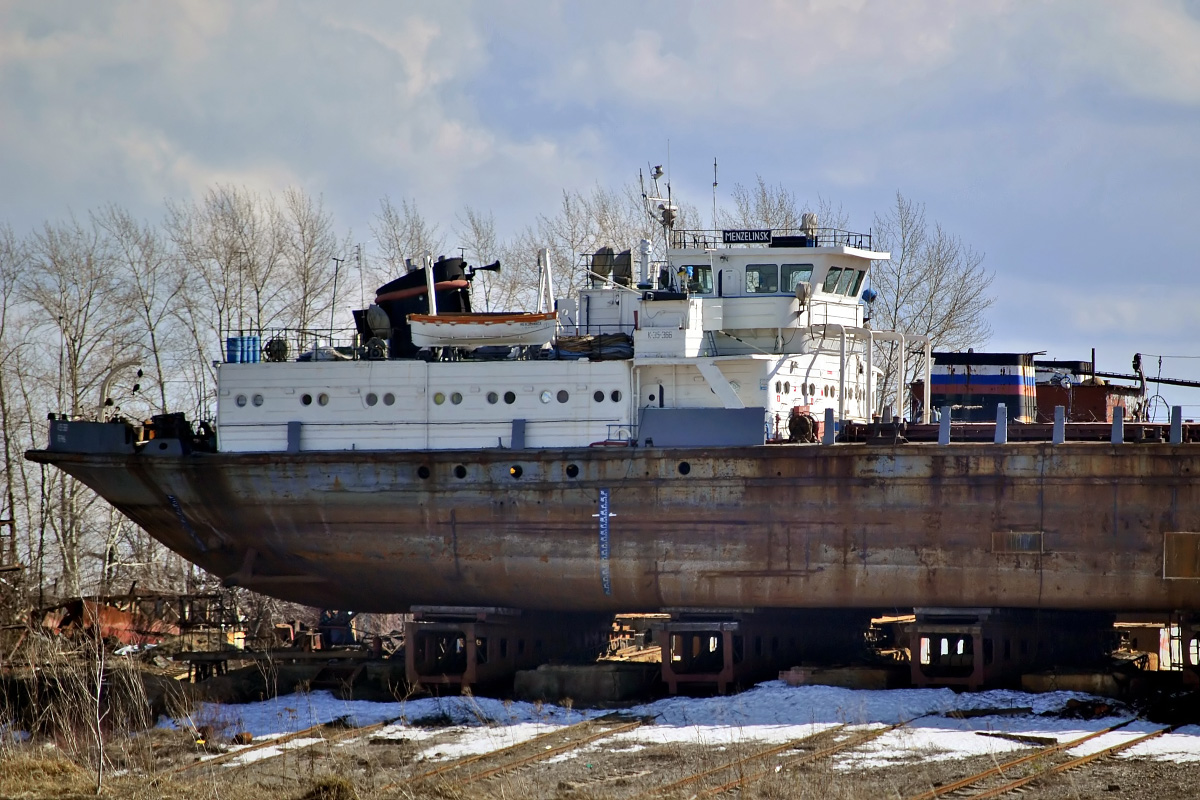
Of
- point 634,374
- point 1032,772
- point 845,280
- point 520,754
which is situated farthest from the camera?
point 845,280

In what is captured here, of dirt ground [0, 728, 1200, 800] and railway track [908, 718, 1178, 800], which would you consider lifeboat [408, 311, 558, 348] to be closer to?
dirt ground [0, 728, 1200, 800]

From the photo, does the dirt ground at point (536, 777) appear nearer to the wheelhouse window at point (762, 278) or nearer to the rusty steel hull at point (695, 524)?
the rusty steel hull at point (695, 524)

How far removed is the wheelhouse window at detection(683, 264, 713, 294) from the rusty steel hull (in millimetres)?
4242

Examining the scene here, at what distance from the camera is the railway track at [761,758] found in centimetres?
1755

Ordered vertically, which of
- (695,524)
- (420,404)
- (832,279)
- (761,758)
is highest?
(832,279)

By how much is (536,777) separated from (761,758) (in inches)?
125

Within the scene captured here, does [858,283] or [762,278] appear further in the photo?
[858,283]

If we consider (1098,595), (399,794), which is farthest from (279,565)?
(1098,595)

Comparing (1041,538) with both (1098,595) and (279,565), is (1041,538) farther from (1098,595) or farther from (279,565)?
(279,565)

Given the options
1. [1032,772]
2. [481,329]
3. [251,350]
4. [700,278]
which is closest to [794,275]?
[700,278]

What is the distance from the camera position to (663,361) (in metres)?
26.7

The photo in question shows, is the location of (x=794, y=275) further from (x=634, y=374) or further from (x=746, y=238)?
(x=634, y=374)

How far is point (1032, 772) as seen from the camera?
17953 mm

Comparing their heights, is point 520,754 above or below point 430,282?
below
